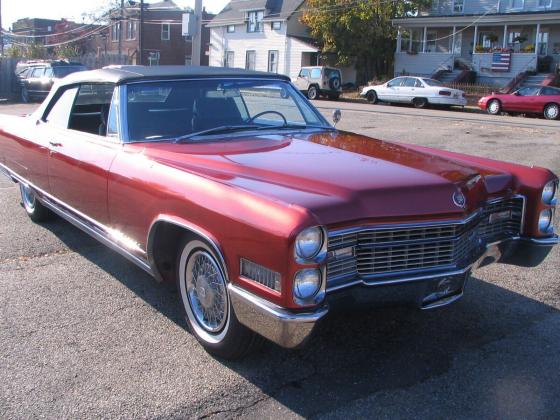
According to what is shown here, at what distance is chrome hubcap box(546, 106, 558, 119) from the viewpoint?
22.0 m

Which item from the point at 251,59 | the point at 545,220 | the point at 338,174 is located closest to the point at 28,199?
the point at 338,174

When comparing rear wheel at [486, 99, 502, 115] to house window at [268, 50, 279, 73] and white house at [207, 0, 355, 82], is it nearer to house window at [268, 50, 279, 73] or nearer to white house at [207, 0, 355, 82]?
white house at [207, 0, 355, 82]

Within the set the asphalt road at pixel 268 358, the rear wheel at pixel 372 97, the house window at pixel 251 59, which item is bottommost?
the asphalt road at pixel 268 358

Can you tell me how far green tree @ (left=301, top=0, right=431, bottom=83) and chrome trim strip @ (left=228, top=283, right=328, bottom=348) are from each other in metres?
33.4

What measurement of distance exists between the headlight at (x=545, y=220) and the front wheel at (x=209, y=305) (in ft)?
6.52

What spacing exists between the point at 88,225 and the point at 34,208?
194 cm

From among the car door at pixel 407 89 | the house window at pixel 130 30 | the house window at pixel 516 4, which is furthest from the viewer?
the house window at pixel 130 30

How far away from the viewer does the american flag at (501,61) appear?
102 ft

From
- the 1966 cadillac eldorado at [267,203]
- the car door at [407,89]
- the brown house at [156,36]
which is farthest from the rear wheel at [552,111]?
the brown house at [156,36]

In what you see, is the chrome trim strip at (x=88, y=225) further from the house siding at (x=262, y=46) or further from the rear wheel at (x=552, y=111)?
the house siding at (x=262, y=46)

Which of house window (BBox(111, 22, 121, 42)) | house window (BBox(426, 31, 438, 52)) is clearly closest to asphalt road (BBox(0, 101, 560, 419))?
house window (BBox(426, 31, 438, 52))

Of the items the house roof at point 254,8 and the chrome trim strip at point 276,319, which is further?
the house roof at point 254,8

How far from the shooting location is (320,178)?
318cm

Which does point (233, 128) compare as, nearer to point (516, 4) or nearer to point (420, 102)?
point (420, 102)
